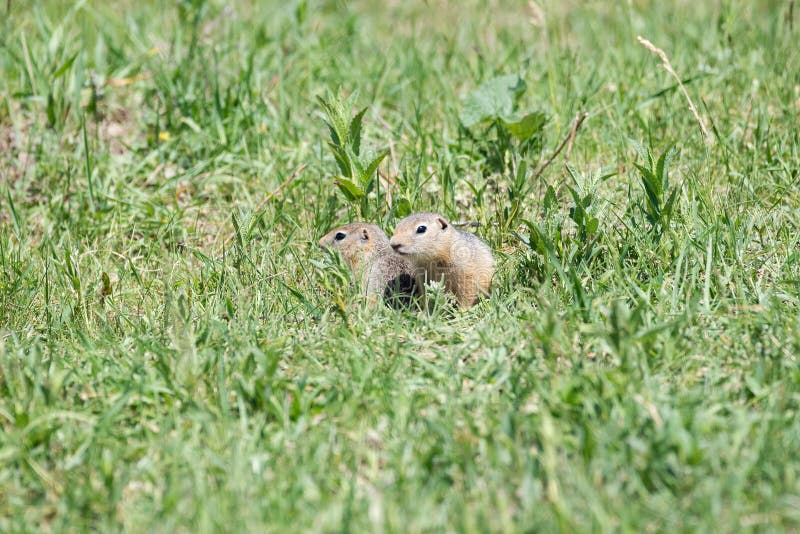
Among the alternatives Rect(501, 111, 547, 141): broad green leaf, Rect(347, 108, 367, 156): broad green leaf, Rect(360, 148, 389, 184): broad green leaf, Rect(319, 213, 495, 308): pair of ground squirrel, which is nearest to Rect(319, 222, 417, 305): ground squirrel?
Rect(319, 213, 495, 308): pair of ground squirrel

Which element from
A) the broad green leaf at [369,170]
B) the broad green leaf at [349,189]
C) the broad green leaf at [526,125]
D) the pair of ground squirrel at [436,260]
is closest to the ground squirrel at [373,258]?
the pair of ground squirrel at [436,260]

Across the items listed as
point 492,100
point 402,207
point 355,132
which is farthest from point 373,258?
point 492,100

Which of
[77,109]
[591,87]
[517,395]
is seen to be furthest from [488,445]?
[77,109]

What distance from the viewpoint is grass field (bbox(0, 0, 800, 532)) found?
3.03 meters

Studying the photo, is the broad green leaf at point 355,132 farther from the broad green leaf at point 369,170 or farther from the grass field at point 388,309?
the grass field at point 388,309

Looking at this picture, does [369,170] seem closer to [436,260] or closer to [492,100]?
[436,260]

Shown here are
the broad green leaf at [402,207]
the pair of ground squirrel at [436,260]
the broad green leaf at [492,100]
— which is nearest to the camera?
the pair of ground squirrel at [436,260]

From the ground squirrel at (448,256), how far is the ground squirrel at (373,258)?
24 cm

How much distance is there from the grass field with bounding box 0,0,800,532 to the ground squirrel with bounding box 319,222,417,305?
195 mm

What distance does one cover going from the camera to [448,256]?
471cm

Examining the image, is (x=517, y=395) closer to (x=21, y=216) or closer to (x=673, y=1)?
(x=21, y=216)

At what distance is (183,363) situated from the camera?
360cm

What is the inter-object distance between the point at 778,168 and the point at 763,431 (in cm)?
264

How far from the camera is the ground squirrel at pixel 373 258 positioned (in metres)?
4.99
